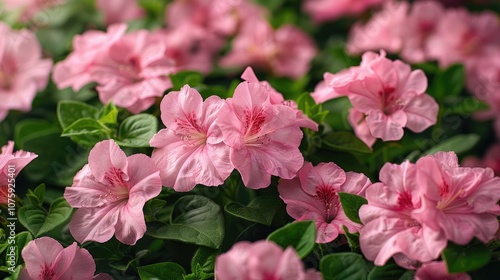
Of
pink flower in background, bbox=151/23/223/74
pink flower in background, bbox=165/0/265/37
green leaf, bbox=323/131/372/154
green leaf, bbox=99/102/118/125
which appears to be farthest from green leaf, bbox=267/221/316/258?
pink flower in background, bbox=165/0/265/37

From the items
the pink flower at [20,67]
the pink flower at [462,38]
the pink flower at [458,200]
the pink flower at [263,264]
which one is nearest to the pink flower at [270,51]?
the pink flower at [462,38]

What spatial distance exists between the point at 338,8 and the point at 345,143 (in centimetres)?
83

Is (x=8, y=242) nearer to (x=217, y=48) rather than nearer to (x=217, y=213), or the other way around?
(x=217, y=213)

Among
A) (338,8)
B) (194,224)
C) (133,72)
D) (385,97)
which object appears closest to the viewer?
(194,224)

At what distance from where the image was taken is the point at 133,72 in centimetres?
115

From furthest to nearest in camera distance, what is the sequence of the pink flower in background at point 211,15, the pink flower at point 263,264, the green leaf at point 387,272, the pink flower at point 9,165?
the pink flower in background at point 211,15 < the pink flower at point 9,165 < the green leaf at point 387,272 < the pink flower at point 263,264

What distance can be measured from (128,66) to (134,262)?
414mm

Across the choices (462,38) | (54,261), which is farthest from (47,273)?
(462,38)

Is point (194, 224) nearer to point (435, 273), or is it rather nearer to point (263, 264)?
point (263, 264)

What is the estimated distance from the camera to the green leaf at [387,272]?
2.65 feet

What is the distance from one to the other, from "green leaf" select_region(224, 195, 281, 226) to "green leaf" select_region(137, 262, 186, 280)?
0.36 ft

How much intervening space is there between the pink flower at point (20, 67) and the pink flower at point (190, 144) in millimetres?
468

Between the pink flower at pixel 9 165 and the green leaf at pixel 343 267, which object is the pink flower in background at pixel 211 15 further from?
the green leaf at pixel 343 267

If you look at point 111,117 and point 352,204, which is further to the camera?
point 111,117
